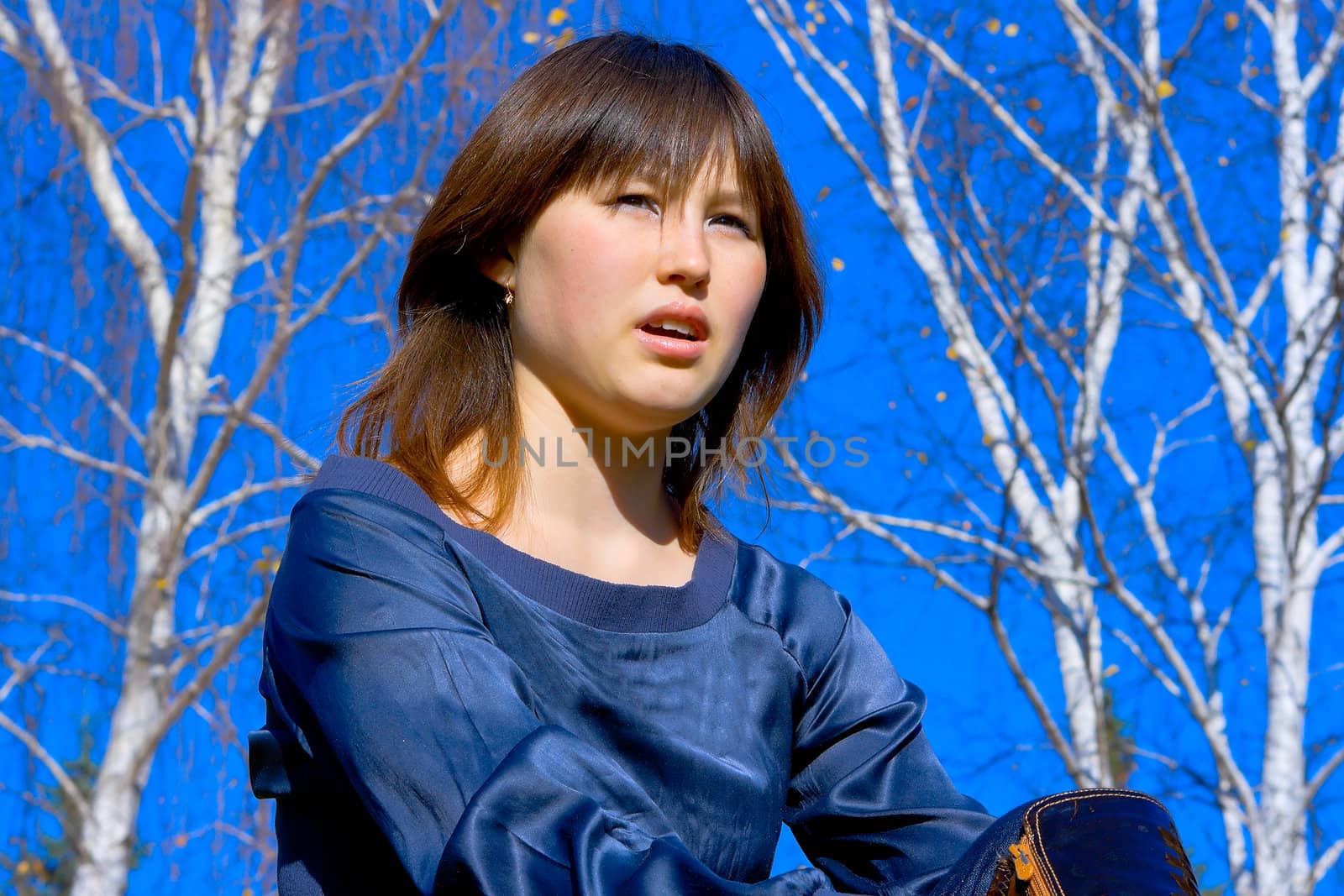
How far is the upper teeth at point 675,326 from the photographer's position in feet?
4.21

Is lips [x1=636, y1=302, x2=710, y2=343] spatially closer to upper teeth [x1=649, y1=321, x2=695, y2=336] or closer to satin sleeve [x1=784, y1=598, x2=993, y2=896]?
upper teeth [x1=649, y1=321, x2=695, y2=336]

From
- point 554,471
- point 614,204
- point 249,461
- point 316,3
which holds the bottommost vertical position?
point 249,461

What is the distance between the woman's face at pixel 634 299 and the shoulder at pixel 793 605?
202mm

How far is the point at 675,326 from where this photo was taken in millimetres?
1289

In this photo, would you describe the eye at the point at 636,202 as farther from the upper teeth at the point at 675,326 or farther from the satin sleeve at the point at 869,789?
the satin sleeve at the point at 869,789

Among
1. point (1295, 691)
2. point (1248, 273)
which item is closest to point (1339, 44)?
point (1248, 273)

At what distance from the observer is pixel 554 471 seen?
4.43 feet

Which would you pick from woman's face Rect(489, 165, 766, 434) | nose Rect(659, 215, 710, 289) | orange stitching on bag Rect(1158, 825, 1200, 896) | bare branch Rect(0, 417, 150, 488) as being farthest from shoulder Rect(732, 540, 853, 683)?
bare branch Rect(0, 417, 150, 488)

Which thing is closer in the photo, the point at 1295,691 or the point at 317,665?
the point at 317,665

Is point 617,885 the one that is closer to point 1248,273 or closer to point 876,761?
point 876,761

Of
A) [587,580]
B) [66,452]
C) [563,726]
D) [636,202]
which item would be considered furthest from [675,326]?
[66,452]

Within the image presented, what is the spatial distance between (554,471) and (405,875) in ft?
1.33

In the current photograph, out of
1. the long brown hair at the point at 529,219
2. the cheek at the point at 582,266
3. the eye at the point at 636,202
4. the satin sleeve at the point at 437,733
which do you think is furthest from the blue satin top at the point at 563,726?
the eye at the point at 636,202

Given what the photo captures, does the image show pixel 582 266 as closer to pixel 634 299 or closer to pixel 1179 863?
pixel 634 299
